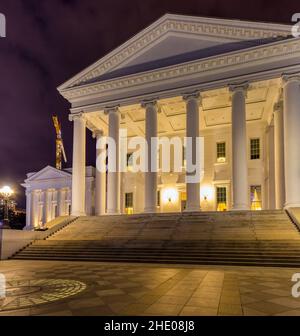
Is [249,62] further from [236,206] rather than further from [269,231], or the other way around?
[269,231]

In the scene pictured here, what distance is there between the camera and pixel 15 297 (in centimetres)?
847

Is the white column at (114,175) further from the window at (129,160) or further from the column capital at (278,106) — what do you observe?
the column capital at (278,106)

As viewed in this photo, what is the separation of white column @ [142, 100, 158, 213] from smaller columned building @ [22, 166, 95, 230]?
93.1ft

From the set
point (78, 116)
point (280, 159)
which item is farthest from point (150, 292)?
point (78, 116)

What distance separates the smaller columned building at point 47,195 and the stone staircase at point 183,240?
29.5m

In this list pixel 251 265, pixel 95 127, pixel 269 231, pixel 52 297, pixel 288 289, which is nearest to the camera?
pixel 52 297

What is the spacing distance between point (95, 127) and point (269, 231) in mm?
21282

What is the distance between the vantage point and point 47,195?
182 feet

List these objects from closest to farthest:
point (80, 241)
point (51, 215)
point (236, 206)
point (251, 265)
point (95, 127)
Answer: point (251, 265) < point (80, 241) < point (236, 206) < point (95, 127) < point (51, 215)

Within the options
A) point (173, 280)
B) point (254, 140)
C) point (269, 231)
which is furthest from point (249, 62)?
point (173, 280)

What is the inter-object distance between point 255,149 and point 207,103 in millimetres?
7817

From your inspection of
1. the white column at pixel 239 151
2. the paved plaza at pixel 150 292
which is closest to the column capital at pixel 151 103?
the white column at pixel 239 151

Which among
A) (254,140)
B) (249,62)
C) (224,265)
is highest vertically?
(249,62)

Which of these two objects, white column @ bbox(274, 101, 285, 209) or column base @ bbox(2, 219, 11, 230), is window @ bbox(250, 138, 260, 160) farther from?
column base @ bbox(2, 219, 11, 230)
